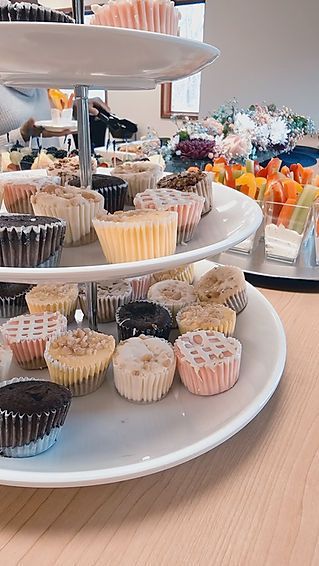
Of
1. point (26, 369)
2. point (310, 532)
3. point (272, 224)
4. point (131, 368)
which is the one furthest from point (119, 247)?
point (272, 224)

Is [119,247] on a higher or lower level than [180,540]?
higher

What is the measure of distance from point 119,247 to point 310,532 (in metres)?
0.39

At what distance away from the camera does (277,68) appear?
4.37 m

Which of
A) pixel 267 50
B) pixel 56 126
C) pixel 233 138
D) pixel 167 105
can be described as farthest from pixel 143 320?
pixel 167 105

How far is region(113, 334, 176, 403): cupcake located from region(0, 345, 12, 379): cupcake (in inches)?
6.3

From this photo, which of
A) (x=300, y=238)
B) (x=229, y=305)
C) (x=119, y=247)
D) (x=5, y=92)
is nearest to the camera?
(x=119, y=247)

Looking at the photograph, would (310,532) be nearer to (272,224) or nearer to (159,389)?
(159,389)

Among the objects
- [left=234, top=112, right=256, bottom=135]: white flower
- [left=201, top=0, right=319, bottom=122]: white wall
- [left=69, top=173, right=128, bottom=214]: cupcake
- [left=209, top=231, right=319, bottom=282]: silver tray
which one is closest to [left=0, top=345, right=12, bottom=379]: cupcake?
[left=69, top=173, right=128, bottom=214]: cupcake

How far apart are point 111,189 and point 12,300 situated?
11.6 inches

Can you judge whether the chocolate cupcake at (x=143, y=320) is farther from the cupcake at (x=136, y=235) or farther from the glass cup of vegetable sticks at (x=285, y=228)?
the glass cup of vegetable sticks at (x=285, y=228)

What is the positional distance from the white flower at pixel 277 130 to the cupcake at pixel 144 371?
6.95ft

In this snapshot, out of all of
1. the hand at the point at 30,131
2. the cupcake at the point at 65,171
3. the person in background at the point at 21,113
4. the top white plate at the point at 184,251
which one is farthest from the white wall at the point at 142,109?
the top white plate at the point at 184,251

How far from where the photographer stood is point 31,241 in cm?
54

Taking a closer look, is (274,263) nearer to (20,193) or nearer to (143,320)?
(143,320)
